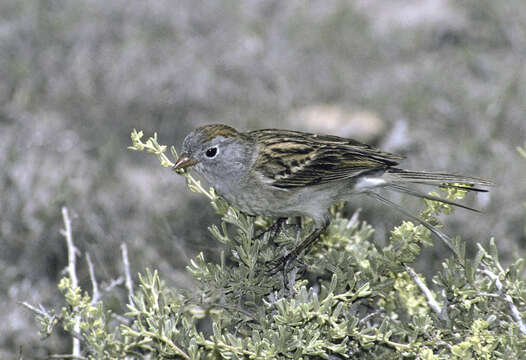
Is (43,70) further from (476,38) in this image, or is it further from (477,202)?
(476,38)

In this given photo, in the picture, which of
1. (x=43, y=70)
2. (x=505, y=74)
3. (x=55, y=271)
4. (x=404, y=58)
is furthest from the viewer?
(x=404, y=58)

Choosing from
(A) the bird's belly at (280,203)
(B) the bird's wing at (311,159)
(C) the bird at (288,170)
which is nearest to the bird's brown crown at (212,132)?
(C) the bird at (288,170)

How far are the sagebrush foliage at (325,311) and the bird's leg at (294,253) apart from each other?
0.13 ft

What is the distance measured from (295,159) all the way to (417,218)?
106 cm

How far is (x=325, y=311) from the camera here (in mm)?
2803

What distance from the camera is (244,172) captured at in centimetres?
386

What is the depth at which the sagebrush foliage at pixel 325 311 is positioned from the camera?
2.71 metres

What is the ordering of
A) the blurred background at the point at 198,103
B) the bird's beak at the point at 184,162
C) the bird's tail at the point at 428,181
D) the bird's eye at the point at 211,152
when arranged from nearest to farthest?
the bird's tail at the point at 428,181 → the bird's beak at the point at 184,162 → the bird's eye at the point at 211,152 → the blurred background at the point at 198,103

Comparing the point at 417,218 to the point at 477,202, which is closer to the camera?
the point at 417,218

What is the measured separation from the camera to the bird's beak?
11.6ft

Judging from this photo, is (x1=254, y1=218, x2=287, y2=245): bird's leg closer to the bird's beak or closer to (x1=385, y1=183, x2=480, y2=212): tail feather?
the bird's beak

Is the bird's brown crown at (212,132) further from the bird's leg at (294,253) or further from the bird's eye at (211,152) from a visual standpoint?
the bird's leg at (294,253)

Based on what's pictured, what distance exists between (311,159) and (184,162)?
800 millimetres

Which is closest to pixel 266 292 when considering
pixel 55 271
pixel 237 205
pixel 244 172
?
pixel 237 205
